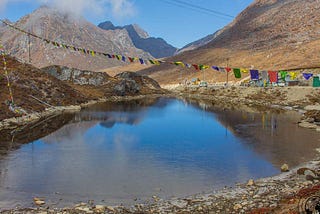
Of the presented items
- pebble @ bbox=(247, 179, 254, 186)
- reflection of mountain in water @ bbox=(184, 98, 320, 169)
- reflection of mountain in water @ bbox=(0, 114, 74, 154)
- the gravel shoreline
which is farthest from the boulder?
pebble @ bbox=(247, 179, 254, 186)

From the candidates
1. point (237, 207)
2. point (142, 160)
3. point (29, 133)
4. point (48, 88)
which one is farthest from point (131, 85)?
point (237, 207)

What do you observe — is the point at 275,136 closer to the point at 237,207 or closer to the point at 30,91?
the point at 237,207

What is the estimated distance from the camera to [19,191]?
1839 cm

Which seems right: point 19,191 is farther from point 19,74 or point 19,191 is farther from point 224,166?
point 19,74

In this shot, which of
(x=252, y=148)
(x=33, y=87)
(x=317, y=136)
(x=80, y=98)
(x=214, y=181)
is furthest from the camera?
(x=80, y=98)

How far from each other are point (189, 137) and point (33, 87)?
34.6m

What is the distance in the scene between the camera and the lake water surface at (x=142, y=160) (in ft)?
61.0

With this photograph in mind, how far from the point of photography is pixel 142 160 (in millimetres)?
25516

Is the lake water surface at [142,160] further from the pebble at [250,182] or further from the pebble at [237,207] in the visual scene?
the pebble at [237,207]

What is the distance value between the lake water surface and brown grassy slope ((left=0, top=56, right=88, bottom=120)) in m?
10.5

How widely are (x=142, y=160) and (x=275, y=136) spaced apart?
16.3 metres

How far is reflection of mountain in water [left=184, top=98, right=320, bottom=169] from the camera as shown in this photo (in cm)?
2681

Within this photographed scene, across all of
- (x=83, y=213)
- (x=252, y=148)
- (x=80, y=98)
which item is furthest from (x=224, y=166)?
(x=80, y=98)

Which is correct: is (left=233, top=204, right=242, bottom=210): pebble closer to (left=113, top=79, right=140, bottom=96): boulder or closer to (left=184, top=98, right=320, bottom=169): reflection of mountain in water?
(left=184, top=98, right=320, bottom=169): reflection of mountain in water
